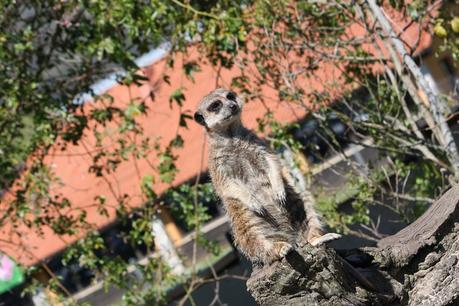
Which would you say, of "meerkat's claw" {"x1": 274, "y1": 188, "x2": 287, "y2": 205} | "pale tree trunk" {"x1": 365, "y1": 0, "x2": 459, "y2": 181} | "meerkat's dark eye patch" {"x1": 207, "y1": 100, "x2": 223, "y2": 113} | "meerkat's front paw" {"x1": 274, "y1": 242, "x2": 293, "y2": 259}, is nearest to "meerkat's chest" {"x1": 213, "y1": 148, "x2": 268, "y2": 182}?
"meerkat's claw" {"x1": 274, "y1": 188, "x2": 287, "y2": 205}

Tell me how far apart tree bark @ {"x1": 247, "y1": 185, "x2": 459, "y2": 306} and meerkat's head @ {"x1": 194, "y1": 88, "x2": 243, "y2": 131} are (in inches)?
34.5

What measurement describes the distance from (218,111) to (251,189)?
484 mm

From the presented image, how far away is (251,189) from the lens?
10.6ft

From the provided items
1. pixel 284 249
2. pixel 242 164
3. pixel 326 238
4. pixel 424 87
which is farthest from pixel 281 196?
pixel 424 87

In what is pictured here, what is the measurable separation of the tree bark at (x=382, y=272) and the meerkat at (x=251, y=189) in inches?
5.9

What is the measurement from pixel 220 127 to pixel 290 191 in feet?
1.58

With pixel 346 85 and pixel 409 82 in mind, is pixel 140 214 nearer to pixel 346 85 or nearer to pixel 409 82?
pixel 346 85

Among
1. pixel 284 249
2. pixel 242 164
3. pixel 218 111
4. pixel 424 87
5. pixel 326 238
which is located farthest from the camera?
pixel 424 87

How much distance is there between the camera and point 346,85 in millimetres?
5750

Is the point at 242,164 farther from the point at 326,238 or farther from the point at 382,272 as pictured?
the point at 382,272

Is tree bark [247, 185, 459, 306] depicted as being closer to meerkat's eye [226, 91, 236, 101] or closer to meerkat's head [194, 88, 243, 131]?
meerkat's head [194, 88, 243, 131]

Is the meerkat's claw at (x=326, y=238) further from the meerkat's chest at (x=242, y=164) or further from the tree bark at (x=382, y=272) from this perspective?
the meerkat's chest at (x=242, y=164)

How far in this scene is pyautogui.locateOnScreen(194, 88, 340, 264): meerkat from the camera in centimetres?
293

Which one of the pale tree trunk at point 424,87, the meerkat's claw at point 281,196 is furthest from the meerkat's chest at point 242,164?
the pale tree trunk at point 424,87
